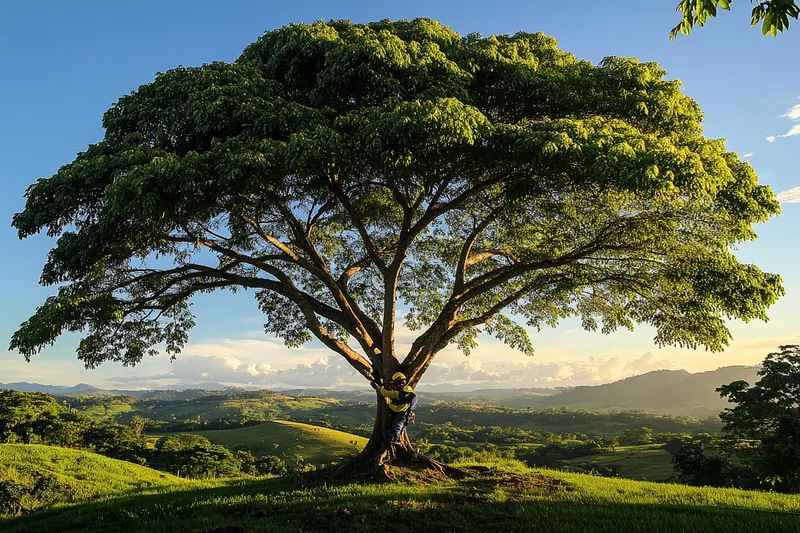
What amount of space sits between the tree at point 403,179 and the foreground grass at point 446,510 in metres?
3.37

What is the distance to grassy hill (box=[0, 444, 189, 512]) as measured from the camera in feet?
51.2

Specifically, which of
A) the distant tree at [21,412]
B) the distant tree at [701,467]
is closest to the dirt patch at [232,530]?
the distant tree at [701,467]

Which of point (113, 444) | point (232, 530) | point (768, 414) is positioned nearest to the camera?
point (232, 530)

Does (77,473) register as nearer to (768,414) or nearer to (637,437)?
(768,414)

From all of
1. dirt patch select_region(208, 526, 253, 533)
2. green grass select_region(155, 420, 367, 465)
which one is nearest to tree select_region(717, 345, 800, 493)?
dirt patch select_region(208, 526, 253, 533)

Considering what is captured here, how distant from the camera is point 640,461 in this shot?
9500 cm

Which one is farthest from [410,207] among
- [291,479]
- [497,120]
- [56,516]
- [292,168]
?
[56,516]

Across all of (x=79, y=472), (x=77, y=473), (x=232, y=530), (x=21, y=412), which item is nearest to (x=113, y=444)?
(x=21, y=412)

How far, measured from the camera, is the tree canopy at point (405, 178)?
9.86 meters

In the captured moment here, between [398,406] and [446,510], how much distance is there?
15.4 feet

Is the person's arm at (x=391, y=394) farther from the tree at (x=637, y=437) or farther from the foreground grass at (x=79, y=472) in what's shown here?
the tree at (x=637, y=437)

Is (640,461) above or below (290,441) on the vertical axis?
above

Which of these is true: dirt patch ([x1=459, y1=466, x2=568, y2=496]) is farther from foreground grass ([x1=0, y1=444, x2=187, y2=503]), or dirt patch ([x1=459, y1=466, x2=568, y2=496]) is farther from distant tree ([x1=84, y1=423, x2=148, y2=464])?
distant tree ([x1=84, y1=423, x2=148, y2=464])

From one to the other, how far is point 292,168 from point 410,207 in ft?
16.0
